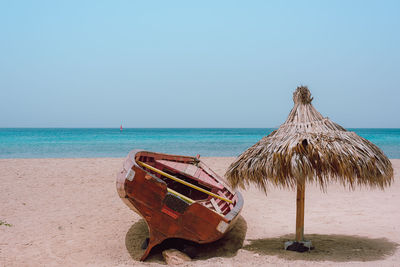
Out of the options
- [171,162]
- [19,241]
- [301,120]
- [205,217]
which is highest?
[301,120]

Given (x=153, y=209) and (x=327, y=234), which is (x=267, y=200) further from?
(x=153, y=209)

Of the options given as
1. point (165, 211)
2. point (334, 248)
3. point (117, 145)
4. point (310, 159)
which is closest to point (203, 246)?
point (165, 211)

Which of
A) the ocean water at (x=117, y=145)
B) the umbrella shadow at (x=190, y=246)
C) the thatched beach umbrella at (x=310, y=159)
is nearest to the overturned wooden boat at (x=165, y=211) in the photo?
the umbrella shadow at (x=190, y=246)

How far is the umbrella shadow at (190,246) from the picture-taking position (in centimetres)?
542

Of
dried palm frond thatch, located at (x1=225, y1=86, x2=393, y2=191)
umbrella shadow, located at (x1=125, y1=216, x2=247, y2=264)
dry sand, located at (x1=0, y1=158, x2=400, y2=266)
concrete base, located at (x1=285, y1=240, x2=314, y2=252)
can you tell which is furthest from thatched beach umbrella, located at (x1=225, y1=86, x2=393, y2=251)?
umbrella shadow, located at (x1=125, y1=216, x2=247, y2=264)

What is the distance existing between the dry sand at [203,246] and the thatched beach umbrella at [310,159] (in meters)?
0.96

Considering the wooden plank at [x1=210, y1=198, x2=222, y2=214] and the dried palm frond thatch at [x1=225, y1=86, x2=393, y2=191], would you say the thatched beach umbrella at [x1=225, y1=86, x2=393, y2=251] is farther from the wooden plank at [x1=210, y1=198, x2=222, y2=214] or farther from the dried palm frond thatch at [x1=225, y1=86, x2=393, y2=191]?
the wooden plank at [x1=210, y1=198, x2=222, y2=214]

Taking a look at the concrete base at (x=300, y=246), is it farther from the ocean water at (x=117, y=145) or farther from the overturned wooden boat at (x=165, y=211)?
the ocean water at (x=117, y=145)

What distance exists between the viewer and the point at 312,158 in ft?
15.2

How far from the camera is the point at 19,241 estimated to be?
6031 mm

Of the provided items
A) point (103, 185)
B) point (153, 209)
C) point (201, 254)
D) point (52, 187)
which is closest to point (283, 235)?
point (201, 254)

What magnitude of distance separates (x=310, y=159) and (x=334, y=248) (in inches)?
66.9

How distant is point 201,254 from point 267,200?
163 inches

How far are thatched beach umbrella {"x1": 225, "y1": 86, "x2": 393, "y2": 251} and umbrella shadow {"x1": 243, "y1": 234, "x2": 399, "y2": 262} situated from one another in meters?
0.51
